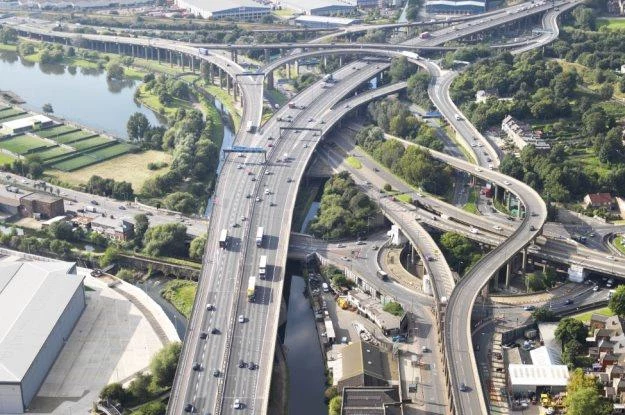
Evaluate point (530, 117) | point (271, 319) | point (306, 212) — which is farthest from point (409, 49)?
point (271, 319)

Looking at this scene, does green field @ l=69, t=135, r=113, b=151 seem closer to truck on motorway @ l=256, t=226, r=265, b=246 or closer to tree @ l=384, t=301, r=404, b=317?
truck on motorway @ l=256, t=226, r=265, b=246

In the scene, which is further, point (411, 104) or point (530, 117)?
point (411, 104)

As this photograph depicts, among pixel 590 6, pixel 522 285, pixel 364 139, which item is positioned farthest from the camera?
pixel 590 6

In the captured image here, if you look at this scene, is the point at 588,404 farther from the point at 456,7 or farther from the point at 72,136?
the point at 456,7

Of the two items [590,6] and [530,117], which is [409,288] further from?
[590,6]

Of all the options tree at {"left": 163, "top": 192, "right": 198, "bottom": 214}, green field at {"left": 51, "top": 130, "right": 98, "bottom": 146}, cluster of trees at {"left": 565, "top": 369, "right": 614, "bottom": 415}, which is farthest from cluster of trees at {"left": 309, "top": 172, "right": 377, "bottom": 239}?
green field at {"left": 51, "top": 130, "right": 98, "bottom": 146}

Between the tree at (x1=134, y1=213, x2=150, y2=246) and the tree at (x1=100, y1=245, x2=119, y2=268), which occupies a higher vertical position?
the tree at (x1=134, y1=213, x2=150, y2=246)

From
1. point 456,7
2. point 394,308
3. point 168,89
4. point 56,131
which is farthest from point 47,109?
point 456,7
